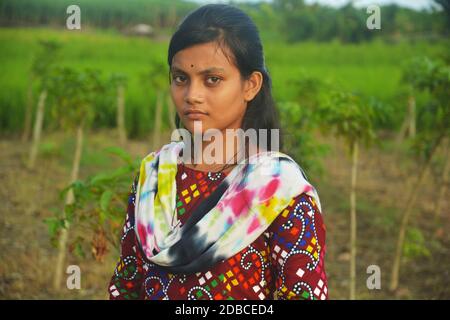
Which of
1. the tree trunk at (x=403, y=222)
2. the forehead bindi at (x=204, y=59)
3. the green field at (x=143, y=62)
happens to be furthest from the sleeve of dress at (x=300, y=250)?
the green field at (x=143, y=62)

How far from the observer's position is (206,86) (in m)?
1.31

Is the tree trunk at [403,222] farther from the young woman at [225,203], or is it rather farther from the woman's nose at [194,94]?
the woman's nose at [194,94]

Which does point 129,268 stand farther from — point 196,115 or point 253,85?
point 253,85

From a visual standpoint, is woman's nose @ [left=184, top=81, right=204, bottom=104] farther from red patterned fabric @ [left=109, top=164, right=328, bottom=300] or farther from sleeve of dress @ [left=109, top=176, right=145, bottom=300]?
sleeve of dress @ [left=109, top=176, right=145, bottom=300]

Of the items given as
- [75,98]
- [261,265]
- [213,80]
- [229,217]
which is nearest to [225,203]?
[229,217]

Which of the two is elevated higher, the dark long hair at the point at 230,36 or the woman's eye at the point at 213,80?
the dark long hair at the point at 230,36

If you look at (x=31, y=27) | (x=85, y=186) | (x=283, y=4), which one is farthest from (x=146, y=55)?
(x=85, y=186)

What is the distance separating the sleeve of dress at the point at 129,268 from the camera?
1.45 m

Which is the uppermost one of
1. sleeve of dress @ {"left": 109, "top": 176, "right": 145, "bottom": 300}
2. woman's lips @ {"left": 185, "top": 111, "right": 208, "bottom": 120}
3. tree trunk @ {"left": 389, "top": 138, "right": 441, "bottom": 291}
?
woman's lips @ {"left": 185, "top": 111, "right": 208, "bottom": 120}

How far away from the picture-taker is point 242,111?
4.53ft

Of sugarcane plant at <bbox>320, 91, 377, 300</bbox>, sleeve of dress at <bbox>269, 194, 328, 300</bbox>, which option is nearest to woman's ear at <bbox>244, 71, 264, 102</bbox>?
sleeve of dress at <bbox>269, 194, 328, 300</bbox>

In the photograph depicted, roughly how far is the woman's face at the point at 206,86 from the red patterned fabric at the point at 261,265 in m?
0.14

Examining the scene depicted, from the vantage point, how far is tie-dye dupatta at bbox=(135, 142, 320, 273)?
127 centimetres

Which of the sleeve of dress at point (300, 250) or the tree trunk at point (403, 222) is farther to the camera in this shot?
the tree trunk at point (403, 222)
